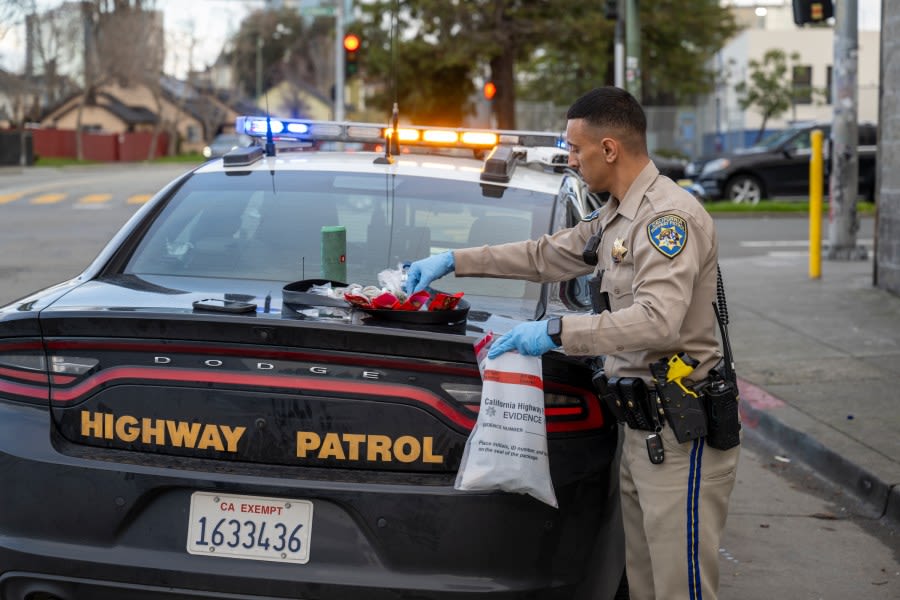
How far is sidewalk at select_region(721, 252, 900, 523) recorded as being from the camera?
6457 millimetres

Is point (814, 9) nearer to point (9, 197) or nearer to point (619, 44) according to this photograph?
point (619, 44)

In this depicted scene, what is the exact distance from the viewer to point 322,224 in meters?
4.43

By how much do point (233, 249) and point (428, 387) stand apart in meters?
1.32

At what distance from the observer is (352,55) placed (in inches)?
1086

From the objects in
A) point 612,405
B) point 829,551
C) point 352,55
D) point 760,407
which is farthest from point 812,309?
point 352,55

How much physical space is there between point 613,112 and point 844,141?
1204 cm

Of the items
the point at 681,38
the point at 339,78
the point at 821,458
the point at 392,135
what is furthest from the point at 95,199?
the point at 392,135

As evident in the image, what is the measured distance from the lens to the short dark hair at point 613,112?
3404 mm

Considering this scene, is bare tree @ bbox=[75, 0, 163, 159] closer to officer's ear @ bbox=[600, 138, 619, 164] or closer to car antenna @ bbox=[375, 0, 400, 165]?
car antenna @ bbox=[375, 0, 400, 165]

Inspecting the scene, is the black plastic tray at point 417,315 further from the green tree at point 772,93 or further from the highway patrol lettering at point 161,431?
the green tree at point 772,93

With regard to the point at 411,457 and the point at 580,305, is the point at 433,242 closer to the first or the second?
the point at 580,305

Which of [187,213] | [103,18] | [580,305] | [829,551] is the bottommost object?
[829,551]

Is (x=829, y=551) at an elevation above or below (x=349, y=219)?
below

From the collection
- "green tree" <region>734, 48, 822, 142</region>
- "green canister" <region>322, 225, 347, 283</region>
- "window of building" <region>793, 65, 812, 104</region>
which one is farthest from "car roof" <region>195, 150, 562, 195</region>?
"window of building" <region>793, 65, 812, 104</region>
